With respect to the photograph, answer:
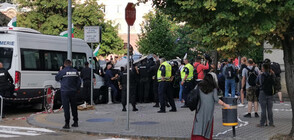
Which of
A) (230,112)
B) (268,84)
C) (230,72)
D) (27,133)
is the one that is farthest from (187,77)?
(230,112)

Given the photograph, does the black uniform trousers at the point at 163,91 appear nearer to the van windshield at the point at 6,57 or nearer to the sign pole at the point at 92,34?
the sign pole at the point at 92,34

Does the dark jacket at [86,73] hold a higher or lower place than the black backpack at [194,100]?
higher

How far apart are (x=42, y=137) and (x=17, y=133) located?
1062mm

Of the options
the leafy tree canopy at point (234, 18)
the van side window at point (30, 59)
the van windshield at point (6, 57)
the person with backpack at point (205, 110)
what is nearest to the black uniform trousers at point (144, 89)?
the van side window at point (30, 59)

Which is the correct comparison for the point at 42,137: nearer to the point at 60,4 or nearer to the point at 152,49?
the point at 152,49

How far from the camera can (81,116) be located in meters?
15.4

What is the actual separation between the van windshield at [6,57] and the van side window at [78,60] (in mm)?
3698

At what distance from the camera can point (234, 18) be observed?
880 centimetres

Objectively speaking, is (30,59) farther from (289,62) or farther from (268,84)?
(289,62)

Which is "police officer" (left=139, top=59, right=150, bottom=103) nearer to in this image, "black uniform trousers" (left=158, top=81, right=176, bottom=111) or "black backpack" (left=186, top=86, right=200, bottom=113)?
"black uniform trousers" (left=158, top=81, right=176, bottom=111)

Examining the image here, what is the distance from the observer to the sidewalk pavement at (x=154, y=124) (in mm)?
10961

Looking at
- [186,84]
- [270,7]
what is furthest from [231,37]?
[186,84]

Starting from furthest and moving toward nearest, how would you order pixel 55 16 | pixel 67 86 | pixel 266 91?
pixel 55 16, pixel 67 86, pixel 266 91

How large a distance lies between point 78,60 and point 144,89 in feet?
9.98
